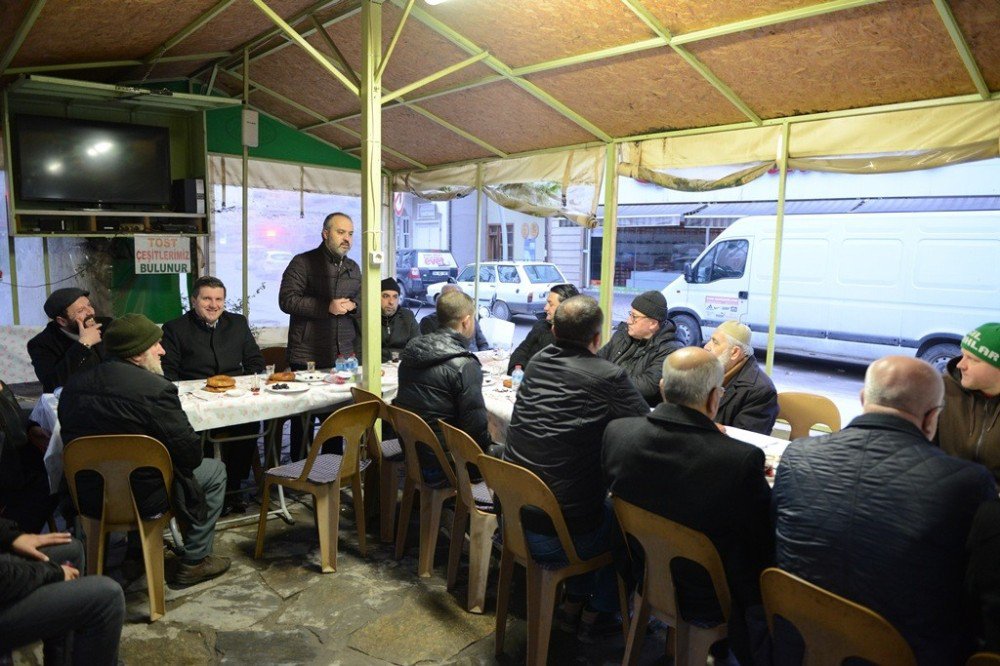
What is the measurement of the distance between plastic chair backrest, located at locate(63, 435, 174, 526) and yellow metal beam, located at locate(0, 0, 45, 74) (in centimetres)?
291

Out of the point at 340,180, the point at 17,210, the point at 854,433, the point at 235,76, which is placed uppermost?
the point at 235,76

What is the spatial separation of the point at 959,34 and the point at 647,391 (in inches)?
96.2

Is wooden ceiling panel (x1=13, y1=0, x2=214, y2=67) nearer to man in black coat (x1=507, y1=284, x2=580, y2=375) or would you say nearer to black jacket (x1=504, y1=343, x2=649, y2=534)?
man in black coat (x1=507, y1=284, x2=580, y2=375)

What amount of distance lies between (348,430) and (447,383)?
0.59 m

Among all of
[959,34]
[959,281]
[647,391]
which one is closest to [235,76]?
[647,391]

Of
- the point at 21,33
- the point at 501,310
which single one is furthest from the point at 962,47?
the point at 501,310

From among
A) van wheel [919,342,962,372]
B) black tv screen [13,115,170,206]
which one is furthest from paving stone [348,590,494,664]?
van wheel [919,342,962,372]

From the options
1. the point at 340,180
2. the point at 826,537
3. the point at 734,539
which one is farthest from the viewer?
the point at 340,180

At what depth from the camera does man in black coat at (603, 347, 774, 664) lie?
6.63 ft

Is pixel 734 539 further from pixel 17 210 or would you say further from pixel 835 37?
pixel 17 210

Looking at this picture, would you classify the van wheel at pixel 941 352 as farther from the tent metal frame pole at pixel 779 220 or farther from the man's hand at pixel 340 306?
the man's hand at pixel 340 306

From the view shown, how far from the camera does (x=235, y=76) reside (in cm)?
682

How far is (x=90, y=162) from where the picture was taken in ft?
20.5

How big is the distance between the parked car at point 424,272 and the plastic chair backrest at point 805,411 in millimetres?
12454
